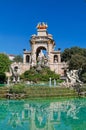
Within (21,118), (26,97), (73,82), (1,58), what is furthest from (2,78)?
(21,118)

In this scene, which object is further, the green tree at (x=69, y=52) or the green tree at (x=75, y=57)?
the green tree at (x=69, y=52)

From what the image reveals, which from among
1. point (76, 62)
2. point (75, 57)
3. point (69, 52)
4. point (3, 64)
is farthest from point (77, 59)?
point (3, 64)

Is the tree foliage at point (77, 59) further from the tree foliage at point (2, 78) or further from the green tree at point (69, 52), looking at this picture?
the tree foliage at point (2, 78)

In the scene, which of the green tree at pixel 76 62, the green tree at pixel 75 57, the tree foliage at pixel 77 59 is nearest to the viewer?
the tree foliage at pixel 77 59

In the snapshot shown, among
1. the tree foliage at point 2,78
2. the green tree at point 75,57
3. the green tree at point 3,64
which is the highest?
the green tree at point 75,57

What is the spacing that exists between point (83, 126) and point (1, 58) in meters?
39.1

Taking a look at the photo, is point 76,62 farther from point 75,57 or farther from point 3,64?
point 3,64

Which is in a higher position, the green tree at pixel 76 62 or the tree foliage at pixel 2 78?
the green tree at pixel 76 62

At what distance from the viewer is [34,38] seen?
64188 millimetres

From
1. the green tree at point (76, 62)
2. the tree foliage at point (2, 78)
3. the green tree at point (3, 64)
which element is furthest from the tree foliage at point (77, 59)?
the tree foliage at point (2, 78)

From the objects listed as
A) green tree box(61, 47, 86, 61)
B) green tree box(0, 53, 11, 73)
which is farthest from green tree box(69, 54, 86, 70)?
green tree box(0, 53, 11, 73)

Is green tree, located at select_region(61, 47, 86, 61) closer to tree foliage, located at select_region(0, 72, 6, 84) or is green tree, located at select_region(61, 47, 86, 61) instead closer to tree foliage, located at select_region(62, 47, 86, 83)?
tree foliage, located at select_region(62, 47, 86, 83)

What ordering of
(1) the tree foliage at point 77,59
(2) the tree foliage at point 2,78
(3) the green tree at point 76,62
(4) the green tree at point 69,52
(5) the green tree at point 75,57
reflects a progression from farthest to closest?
(4) the green tree at point 69,52 < (5) the green tree at point 75,57 < (3) the green tree at point 76,62 < (2) the tree foliage at point 2,78 < (1) the tree foliage at point 77,59

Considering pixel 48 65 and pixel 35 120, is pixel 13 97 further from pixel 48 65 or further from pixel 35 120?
pixel 48 65
